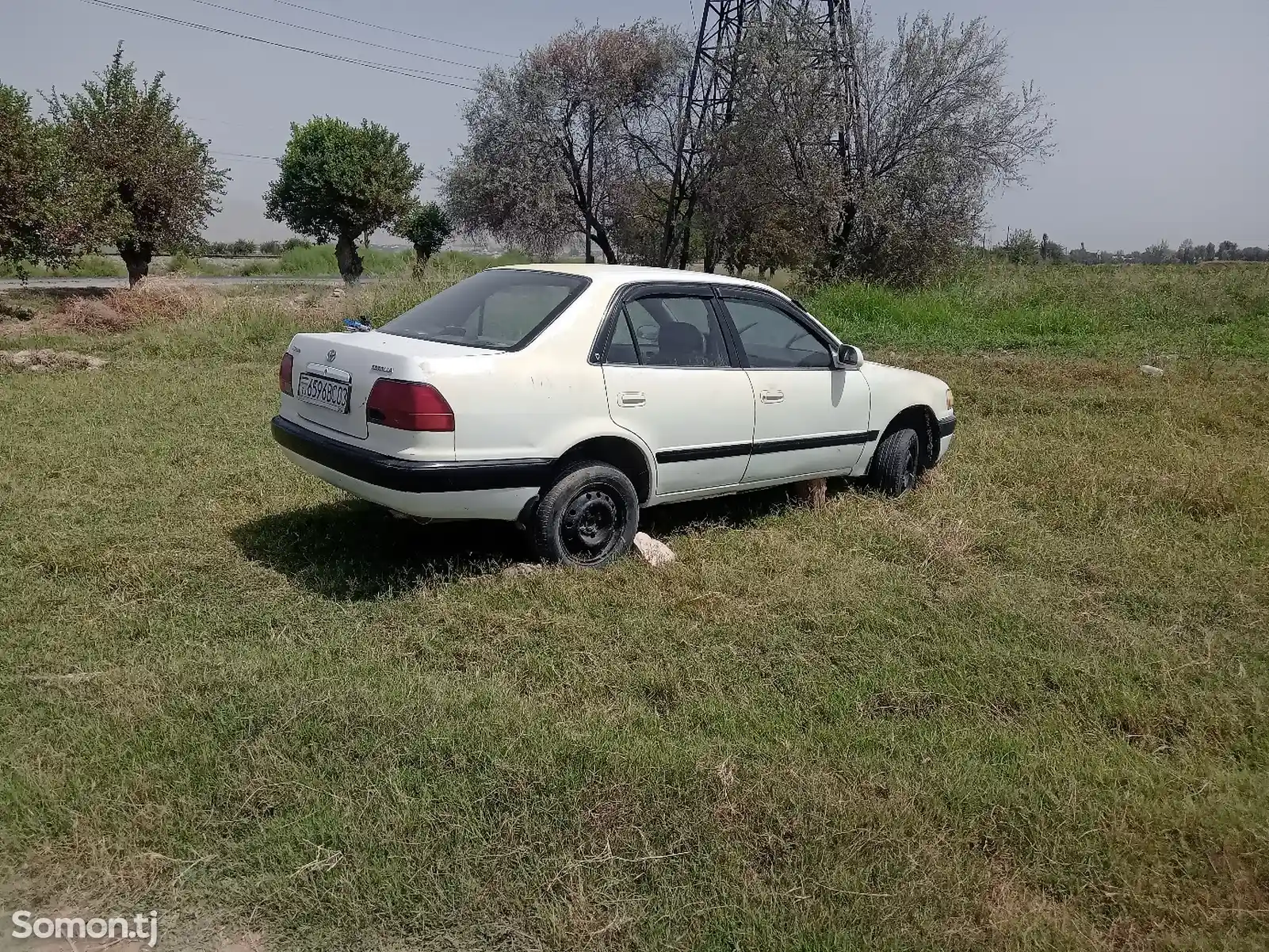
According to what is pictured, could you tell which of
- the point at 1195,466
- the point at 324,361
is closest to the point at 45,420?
the point at 324,361

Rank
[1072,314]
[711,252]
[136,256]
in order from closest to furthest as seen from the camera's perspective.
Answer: [1072,314], [136,256], [711,252]

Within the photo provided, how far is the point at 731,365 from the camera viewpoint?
4.95 metres

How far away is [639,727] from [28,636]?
247 cm

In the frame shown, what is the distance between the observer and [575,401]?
13.8 ft

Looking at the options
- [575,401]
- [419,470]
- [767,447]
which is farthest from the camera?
[767,447]

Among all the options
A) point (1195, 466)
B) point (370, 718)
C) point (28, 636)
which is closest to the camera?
point (370, 718)

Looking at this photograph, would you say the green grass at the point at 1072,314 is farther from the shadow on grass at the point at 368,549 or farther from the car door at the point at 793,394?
the shadow on grass at the point at 368,549

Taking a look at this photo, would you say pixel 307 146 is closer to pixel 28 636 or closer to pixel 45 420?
pixel 45 420

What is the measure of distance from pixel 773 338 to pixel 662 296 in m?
0.82

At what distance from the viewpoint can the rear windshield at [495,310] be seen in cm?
435

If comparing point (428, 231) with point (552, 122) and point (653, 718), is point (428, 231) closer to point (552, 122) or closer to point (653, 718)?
point (552, 122)

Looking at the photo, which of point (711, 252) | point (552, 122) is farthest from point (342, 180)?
point (711, 252)

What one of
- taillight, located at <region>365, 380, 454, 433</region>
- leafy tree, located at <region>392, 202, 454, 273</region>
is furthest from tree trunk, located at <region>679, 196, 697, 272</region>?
taillight, located at <region>365, 380, 454, 433</region>

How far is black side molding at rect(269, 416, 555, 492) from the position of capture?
3.82 metres
